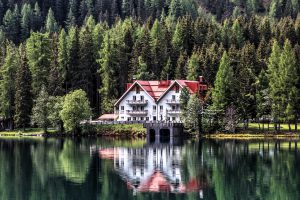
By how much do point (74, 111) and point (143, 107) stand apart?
1631 cm

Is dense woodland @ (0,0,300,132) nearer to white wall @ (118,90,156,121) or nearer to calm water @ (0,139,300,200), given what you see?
white wall @ (118,90,156,121)

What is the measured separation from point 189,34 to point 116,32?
1623 centimetres

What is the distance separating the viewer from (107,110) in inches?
4759

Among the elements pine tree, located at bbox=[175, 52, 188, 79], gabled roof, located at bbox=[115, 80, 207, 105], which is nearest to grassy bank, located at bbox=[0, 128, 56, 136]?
gabled roof, located at bbox=[115, 80, 207, 105]

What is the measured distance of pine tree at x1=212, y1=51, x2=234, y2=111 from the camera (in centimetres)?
10502

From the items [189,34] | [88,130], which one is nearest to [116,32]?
[189,34]

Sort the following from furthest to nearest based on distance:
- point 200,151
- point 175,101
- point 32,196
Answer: point 175,101, point 200,151, point 32,196

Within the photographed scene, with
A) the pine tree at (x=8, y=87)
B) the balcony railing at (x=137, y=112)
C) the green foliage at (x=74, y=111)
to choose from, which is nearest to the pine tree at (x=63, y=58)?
the pine tree at (x=8, y=87)

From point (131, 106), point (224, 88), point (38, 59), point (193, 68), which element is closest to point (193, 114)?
point (224, 88)

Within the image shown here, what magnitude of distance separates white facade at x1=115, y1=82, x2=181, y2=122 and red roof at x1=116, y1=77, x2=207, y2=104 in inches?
32.3

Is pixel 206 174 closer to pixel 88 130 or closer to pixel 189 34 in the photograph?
pixel 88 130

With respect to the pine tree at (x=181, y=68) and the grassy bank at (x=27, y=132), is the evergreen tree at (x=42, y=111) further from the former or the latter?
the pine tree at (x=181, y=68)

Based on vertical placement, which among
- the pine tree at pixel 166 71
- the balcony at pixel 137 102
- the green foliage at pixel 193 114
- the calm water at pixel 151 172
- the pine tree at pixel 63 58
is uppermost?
the pine tree at pixel 63 58

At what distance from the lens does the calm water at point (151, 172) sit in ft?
143
